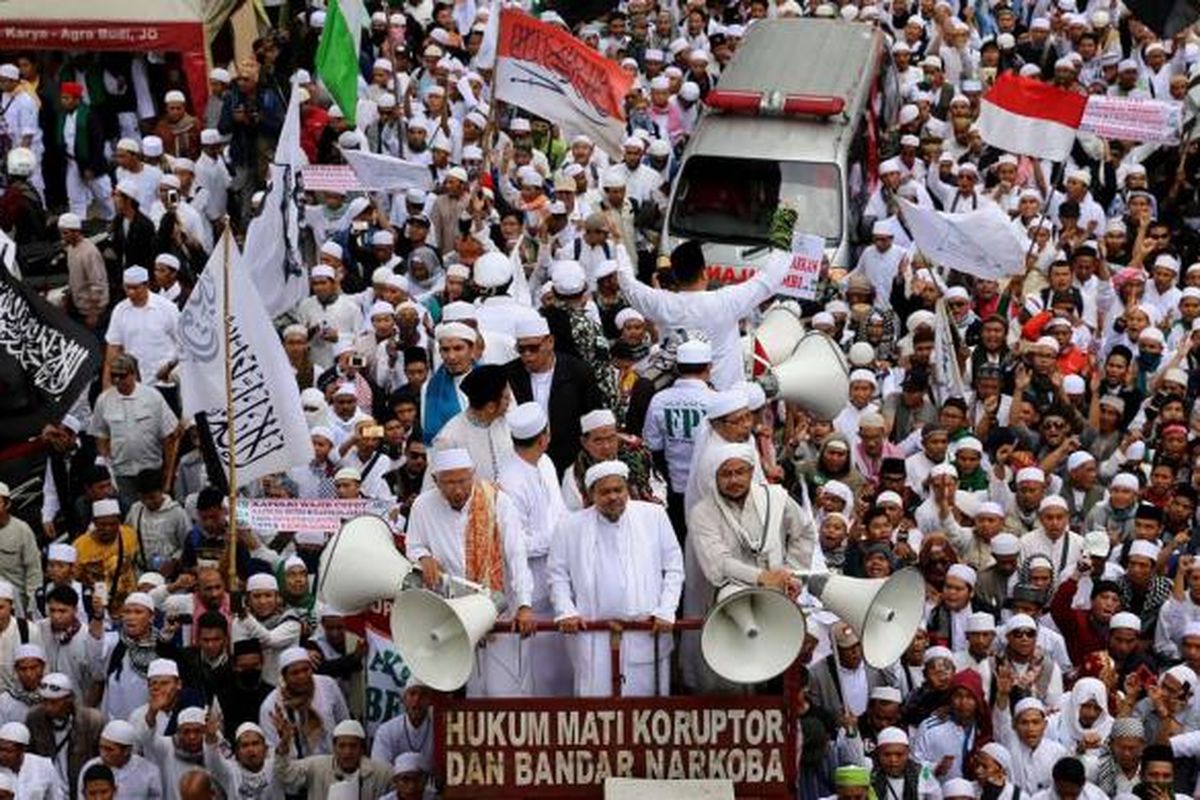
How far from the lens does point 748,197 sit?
28359 mm

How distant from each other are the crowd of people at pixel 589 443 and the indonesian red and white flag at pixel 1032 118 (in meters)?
0.62

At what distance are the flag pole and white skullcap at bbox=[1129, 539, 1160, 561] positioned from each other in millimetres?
5068

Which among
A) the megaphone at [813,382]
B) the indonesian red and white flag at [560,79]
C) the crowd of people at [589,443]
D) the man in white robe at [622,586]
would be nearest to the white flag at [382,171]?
the crowd of people at [589,443]

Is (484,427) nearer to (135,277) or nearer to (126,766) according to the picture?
(126,766)

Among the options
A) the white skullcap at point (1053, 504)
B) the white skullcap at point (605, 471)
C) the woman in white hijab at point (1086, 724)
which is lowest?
the white skullcap at point (1053, 504)

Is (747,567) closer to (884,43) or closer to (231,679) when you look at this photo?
(231,679)

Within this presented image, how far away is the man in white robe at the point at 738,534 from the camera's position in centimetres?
1764

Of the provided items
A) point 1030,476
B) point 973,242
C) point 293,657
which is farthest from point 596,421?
point 973,242

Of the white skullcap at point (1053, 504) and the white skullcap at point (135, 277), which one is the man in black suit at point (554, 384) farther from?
the white skullcap at point (135, 277)

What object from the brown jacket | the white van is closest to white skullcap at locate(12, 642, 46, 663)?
the brown jacket

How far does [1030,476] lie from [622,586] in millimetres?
6175

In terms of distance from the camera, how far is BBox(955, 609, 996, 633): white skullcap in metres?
21.1

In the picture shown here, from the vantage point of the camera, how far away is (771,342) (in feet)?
67.6

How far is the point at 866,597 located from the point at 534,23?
8399 mm
